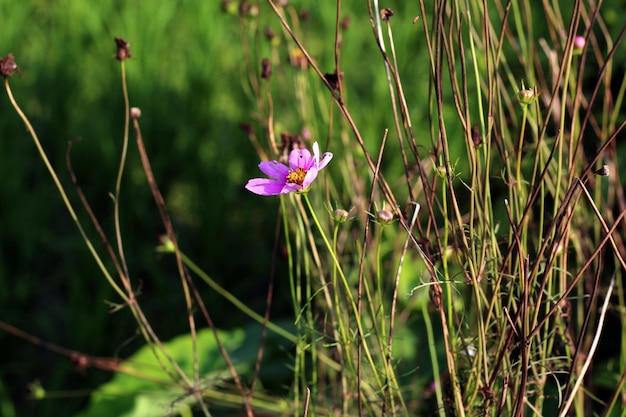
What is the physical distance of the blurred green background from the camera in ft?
5.79

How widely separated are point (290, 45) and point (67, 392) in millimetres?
794

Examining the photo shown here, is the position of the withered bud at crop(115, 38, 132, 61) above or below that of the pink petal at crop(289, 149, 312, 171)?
above

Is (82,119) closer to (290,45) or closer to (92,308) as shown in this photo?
(92,308)

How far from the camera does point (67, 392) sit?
1.61 metres

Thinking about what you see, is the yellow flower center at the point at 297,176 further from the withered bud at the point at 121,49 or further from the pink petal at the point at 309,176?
the withered bud at the point at 121,49

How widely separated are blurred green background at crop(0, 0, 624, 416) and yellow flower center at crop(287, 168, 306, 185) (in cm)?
92

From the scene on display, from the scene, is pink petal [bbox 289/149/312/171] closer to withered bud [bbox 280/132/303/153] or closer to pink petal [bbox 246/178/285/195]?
pink petal [bbox 246/178/285/195]

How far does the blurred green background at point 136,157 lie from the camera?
1.77m

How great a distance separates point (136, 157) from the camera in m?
2.11

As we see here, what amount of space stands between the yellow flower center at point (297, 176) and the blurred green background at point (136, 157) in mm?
921

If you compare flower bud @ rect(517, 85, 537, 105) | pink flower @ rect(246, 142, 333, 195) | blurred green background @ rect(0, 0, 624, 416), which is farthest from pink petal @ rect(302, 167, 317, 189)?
blurred green background @ rect(0, 0, 624, 416)

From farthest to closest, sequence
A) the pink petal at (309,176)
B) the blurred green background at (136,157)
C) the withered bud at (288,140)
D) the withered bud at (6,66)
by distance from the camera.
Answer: the blurred green background at (136,157), the withered bud at (288,140), the withered bud at (6,66), the pink petal at (309,176)

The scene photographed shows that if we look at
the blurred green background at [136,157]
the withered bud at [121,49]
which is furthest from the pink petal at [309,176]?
the blurred green background at [136,157]

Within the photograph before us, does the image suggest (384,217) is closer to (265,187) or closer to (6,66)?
(265,187)
